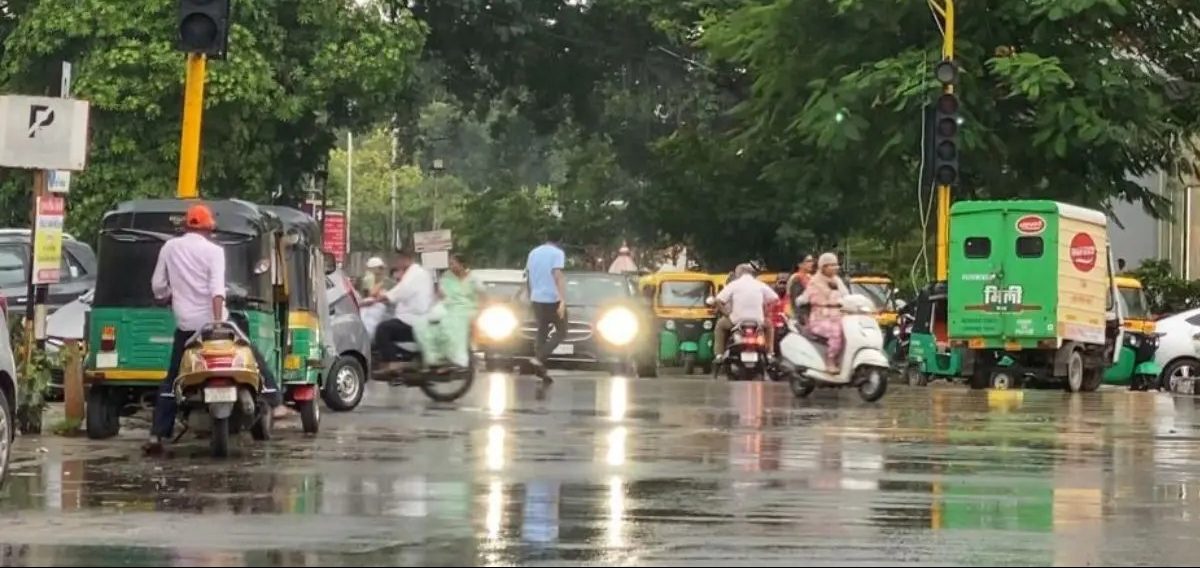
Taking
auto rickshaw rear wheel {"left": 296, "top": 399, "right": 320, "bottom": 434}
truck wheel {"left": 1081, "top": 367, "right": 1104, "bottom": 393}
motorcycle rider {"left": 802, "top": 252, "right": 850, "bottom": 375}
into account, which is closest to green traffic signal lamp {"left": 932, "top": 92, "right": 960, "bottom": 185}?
truck wheel {"left": 1081, "top": 367, "right": 1104, "bottom": 393}

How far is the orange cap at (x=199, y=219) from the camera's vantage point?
15.4m

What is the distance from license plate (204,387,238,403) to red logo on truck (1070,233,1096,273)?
16.7 metres

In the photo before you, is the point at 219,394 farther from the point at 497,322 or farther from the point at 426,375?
the point at 497,322

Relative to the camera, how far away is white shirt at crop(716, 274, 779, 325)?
29375mm

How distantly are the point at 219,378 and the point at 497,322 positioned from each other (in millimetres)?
16289

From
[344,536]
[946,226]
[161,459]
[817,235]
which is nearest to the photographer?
[344,536]

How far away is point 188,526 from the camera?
10805mm

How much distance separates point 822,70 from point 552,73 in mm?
15953

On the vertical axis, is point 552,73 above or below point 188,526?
above

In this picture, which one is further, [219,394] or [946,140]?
[946,140]

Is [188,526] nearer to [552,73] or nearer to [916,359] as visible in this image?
[916,359]

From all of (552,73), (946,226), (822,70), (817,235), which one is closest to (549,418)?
(946,226)

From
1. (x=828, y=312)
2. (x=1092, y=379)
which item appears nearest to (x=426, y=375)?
(x=828, y=312)

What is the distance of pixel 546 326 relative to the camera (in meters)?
26.5
